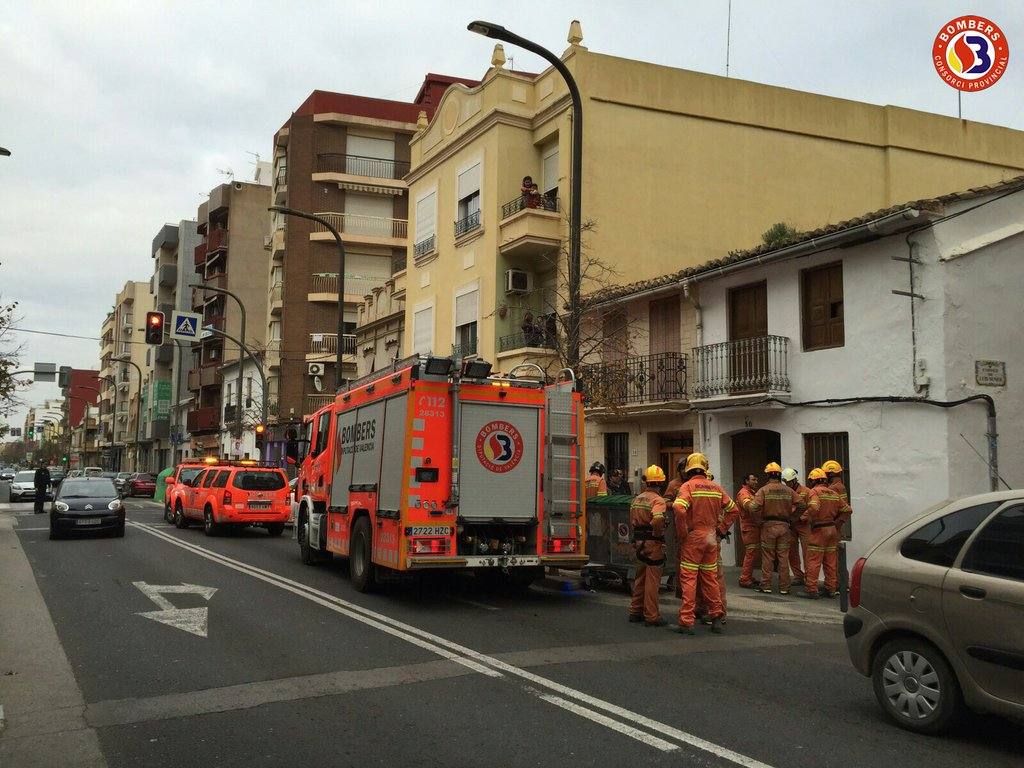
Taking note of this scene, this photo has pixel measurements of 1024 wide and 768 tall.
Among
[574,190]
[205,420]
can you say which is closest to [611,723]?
[574,190]

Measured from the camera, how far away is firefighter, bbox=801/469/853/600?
39.9 ft

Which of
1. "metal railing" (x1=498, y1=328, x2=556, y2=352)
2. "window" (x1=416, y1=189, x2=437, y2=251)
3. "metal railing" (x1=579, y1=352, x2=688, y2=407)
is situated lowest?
"metal railing" (x1=579, y1=352, x2=688, y2=407)

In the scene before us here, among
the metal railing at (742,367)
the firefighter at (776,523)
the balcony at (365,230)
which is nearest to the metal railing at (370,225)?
the balcony at (365,230)

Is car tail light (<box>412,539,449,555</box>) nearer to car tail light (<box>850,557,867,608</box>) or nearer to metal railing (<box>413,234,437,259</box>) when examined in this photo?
car tail light (<box>850,557,867,608</box>)

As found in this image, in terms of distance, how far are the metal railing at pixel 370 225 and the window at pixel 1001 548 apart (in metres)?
41.3

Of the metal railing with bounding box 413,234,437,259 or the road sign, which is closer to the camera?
the metal railing with bounding box 413,234,437,259

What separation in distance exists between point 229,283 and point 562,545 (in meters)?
51.2

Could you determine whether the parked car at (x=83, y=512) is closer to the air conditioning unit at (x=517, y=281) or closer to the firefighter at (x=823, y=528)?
the air conditioning unit at (x=517, y=281)

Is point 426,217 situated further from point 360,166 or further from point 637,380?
point 360,166

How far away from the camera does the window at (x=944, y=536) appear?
225 inches

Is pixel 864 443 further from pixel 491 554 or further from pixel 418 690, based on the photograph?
pixel 418 690

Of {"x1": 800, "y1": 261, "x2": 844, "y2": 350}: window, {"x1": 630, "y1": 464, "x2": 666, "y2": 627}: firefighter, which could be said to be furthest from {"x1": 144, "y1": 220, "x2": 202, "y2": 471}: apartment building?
{"x1": 630, "y1": 464, "x2": 666, "y2": 627}: firefighter

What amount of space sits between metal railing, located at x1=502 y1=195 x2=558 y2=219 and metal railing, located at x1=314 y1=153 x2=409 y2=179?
23640 millimetres

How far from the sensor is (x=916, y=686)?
5.85 m
